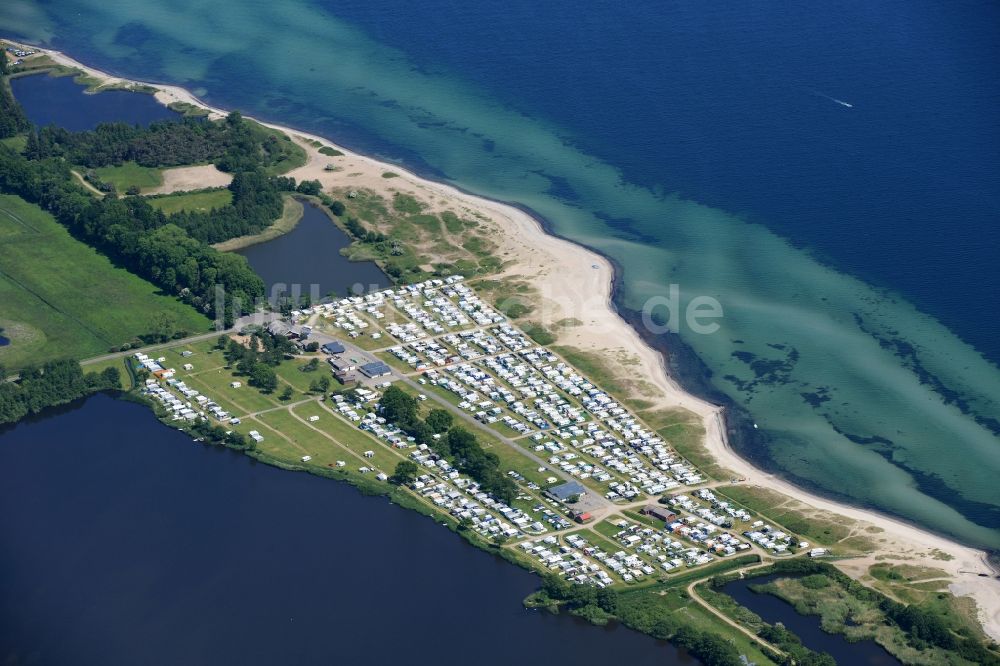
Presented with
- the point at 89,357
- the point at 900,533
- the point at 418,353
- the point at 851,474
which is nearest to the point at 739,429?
the point at 851,474

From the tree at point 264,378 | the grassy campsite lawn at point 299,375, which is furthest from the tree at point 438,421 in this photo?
the tree at point 264,378

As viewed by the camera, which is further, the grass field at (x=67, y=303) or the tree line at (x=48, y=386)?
the grass field at (x=67, y=303)

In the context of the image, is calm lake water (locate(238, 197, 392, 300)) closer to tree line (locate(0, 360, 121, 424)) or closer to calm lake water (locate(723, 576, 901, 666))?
tree line (locate(0, 360, 121, 424))

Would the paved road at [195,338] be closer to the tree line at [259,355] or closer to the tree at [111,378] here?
the tree line at [259,355]

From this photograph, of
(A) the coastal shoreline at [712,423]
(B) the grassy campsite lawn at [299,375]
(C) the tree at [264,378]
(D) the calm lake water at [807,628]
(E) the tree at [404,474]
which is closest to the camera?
(D) the calm lake water at [807,628]

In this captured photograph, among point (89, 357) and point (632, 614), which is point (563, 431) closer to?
point (632, 614)

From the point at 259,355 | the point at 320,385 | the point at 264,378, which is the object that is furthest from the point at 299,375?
the point at 259,355
